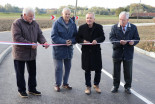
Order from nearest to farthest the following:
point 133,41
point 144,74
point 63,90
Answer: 1. point 133,41
2. point 63,90
3. point 144,74

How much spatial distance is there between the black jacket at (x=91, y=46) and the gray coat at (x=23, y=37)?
1.14m

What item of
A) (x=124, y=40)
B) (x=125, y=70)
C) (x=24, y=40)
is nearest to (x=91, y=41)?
(x=124, y=40)

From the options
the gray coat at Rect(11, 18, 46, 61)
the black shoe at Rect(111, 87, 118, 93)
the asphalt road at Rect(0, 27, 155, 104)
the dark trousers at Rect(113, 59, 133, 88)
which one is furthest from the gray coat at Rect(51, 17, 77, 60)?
the black shoe at Rect(111, 87, 118, 93)

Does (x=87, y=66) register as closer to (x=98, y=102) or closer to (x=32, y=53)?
(x=98, y=102)

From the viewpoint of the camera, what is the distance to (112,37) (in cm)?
557

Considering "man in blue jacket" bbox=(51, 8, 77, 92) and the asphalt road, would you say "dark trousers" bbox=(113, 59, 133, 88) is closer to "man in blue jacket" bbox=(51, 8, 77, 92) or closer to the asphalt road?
the asphalt road

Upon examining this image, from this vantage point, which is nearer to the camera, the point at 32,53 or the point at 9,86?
the point at 32,53

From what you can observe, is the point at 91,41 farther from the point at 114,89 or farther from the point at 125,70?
the point at 114,89

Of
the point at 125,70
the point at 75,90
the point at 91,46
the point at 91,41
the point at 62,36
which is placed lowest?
the point at 75,90

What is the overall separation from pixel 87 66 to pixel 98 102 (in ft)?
3.17

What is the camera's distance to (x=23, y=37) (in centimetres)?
485

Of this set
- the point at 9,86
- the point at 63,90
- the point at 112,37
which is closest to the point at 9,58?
the point at 9,86

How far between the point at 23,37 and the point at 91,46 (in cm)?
167

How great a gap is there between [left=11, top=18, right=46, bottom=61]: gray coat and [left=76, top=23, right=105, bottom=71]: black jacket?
1138mm
